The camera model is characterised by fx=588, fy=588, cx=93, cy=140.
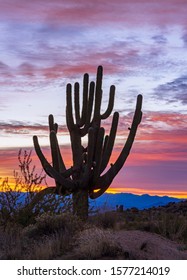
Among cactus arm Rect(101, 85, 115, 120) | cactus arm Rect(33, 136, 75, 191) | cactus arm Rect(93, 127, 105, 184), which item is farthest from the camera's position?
cactus arm Rect(101, 85, 115, 120)

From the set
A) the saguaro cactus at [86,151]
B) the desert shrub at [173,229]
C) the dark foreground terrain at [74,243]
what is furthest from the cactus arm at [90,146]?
the dark foreground terrain at [74,243]

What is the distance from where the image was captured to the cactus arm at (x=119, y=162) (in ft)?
74.8

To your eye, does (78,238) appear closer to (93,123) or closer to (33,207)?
(33,207)

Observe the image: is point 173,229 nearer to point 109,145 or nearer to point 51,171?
point 109,145

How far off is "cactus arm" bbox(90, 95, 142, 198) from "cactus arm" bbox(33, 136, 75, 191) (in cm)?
107

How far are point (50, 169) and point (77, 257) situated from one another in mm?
8843

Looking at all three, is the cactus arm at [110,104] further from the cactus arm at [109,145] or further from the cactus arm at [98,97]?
the cactus arm at [109,145]

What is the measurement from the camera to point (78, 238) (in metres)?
14.5

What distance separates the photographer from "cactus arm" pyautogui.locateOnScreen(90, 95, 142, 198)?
2280cm

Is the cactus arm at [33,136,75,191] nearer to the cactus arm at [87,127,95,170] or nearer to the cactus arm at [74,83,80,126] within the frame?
the cactus arm at [87,127,95,170]

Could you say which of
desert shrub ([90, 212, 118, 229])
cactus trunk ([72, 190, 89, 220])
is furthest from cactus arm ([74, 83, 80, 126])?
desert shrub ([90, 212, 118, 229])

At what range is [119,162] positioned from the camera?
2314 centimetres

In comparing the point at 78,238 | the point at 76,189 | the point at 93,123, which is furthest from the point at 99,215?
the point at 78,238
